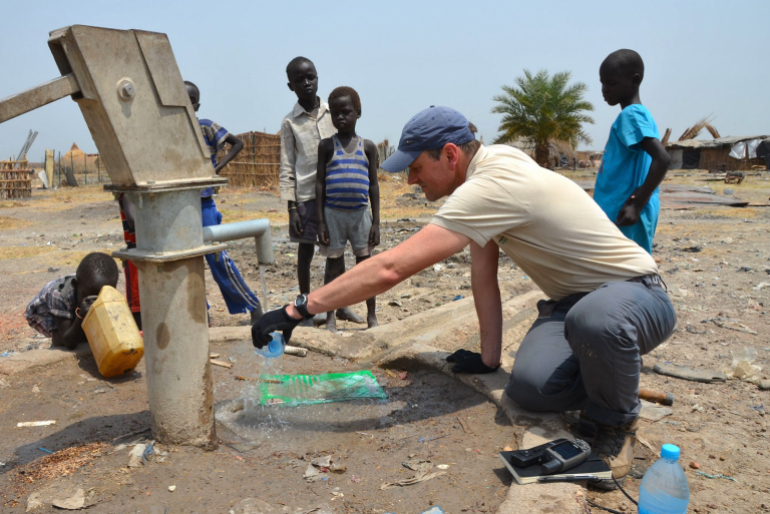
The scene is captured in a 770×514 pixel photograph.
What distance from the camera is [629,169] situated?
10.5 ft

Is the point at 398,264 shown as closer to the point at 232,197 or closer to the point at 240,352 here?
the point at 240,352

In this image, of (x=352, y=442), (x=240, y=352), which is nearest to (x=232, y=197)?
(x=240, y=352)

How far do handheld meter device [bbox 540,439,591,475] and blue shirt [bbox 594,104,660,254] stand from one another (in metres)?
1.56

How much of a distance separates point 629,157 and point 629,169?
2.5 inches

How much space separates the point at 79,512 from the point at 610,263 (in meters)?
2.01

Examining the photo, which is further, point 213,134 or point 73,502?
point 213,134

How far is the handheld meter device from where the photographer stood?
5.96ft

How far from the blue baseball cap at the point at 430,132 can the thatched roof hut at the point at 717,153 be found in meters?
31.2

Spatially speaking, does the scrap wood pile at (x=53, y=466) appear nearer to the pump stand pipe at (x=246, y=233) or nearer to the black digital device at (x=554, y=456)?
the pump stand pipe at (x=246, y=233)

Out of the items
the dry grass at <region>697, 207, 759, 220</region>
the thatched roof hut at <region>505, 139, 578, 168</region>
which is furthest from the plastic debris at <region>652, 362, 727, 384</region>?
the thatched roof hut at <region>505, 139, 578, 168</region>

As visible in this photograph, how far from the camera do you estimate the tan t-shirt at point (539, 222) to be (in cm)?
217

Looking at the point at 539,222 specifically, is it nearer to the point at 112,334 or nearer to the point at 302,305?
the point at 302,305

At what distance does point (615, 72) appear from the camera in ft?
10.4

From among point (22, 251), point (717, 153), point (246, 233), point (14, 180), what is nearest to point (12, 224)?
point (22, 251)
